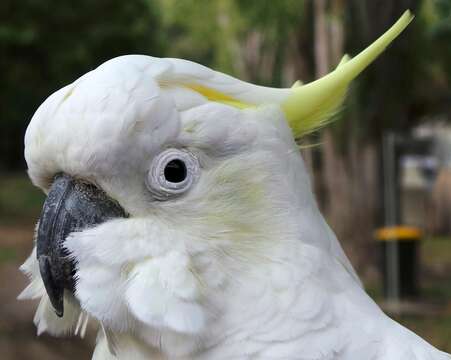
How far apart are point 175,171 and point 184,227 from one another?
0.36 feet

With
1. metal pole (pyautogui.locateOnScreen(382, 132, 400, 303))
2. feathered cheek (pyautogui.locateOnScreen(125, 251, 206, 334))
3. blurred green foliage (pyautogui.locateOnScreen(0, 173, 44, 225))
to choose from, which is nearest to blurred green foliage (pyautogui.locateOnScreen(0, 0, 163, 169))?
blurred green foliage (pyautogui.locateOnScreen(0, 173, 44, 225))

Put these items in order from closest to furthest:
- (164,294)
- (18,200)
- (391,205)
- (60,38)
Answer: (164,294)
(391,205)
(60,38)
(18,200)

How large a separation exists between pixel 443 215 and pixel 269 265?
10.4m

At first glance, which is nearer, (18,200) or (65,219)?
(65,219)

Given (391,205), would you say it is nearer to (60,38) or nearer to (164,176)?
(164,176)

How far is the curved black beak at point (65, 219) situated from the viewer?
4.13 feet

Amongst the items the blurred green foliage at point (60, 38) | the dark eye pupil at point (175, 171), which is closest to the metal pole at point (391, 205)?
the dark eye pupil at point (175, 171)

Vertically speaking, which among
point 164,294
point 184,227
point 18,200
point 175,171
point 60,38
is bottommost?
point 18,200

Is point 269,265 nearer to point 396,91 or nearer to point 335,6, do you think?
point 396,91

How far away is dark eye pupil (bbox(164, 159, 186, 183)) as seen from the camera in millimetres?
1274

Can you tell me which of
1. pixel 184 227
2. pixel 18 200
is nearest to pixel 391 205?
pixel 184 227

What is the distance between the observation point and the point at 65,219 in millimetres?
1262

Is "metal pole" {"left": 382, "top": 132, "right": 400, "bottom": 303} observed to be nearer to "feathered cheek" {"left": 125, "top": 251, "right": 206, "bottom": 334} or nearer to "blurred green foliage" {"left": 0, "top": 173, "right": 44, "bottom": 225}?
"feathered cheek" {"left": 125, "top": 251, "right": 206, "bottom": 334}

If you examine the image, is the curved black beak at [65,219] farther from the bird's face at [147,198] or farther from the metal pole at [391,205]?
the metal pole at [391,205]
